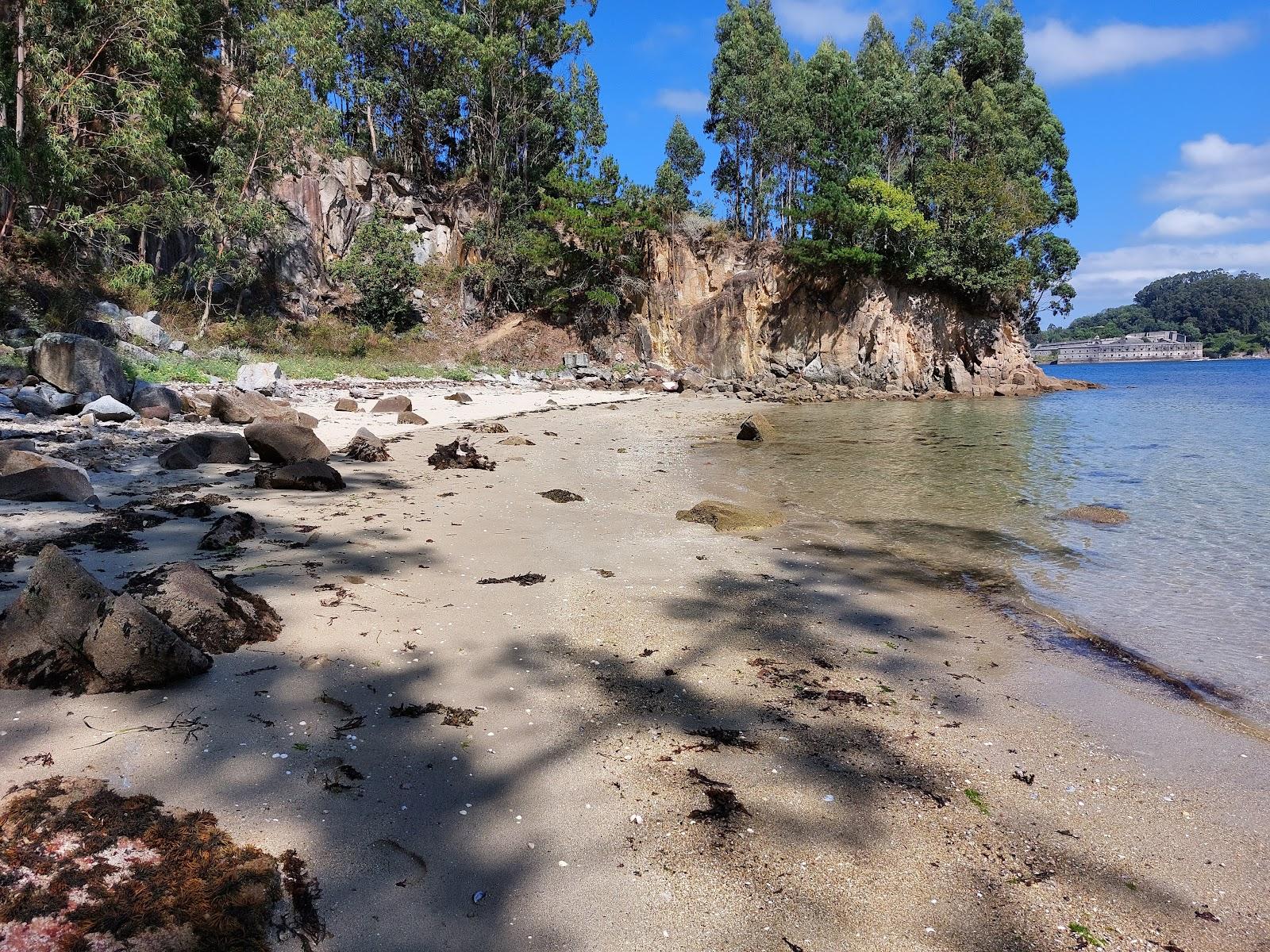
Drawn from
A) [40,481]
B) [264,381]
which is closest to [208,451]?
[40,481]

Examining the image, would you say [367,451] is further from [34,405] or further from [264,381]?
[264,381]

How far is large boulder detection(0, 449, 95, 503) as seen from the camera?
17.2ft

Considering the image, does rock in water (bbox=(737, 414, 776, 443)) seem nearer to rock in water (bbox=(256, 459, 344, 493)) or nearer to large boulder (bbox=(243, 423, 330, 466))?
large boulder (bbox=(243, 423, 330, 466))

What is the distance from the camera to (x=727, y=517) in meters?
6.91

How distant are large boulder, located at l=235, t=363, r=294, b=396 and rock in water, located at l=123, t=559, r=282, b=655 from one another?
1312 centimetres

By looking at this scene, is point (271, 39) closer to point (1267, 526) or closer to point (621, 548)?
point (621, 548)

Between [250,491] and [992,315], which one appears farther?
[992,315]

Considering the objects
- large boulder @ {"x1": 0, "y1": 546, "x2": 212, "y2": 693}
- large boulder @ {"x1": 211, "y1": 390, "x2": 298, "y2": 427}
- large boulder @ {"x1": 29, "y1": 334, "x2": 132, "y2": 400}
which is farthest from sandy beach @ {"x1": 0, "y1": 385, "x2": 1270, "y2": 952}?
large boulder @ {"x1": 29, "y1": 334, "x2": 132, "y2": 400}

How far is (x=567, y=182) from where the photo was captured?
3278cm

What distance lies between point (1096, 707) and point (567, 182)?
110 ft

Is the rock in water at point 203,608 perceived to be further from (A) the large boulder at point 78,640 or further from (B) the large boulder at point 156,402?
(B) the large boulder at point 156,402

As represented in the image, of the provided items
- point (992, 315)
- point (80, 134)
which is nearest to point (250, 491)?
point (80, 134)

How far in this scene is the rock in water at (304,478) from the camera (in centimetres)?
677

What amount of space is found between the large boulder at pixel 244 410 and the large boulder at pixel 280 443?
2292 mm
